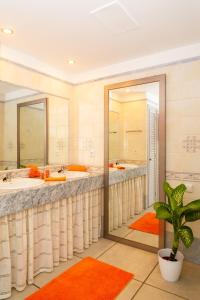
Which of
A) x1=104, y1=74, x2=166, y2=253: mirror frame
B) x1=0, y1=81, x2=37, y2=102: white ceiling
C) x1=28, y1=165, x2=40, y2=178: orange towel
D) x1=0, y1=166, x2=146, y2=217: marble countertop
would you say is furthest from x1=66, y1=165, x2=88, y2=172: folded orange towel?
x1=0, y1=81, x2=37, y2=102: white ceiling

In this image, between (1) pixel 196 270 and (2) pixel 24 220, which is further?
(1) pixel 196 270

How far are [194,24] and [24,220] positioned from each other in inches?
86.4

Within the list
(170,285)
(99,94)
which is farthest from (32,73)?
(170,285)

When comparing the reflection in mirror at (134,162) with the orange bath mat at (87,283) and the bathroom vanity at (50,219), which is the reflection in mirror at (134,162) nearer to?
the bathroom vanity at (50,219)

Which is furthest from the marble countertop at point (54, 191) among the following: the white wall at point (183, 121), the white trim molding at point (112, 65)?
the white trim molding at point (112, 65)

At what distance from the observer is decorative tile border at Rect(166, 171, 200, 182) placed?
2.09 metres

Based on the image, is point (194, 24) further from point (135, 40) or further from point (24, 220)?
point (24, 220)

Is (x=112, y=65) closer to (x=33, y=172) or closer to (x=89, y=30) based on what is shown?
(x=89, y=30)

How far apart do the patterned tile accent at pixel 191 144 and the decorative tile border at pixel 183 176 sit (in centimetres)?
24

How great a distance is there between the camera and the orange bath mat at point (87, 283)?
1639mm

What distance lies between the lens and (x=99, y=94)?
275 cm

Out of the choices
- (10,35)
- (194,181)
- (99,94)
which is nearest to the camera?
(10,35)

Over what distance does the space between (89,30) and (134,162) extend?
146cm

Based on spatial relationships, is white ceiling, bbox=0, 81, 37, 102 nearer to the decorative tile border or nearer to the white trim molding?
the white trim molding
